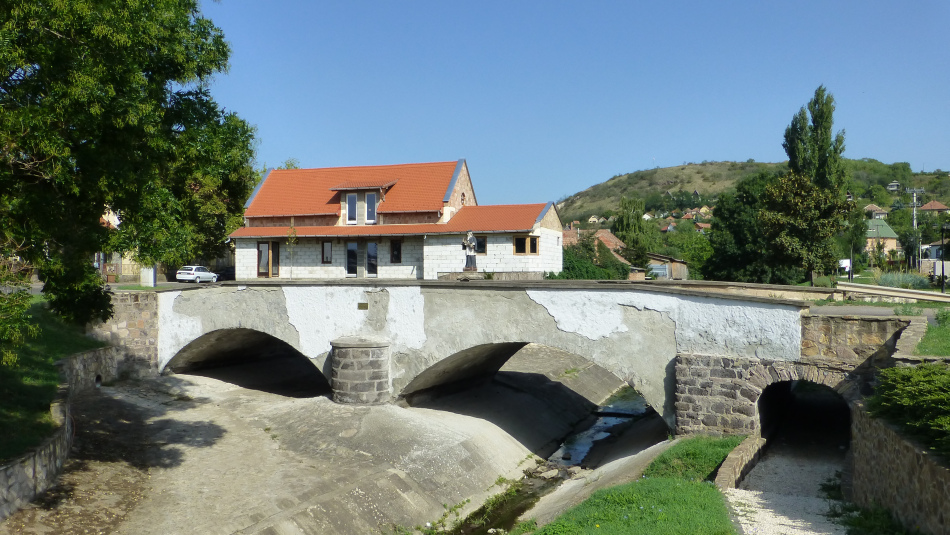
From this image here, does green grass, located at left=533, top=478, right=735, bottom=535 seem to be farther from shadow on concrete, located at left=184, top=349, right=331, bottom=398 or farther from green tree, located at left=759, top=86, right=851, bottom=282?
green tree, located at left=759, top=86, right=851, bottom=282

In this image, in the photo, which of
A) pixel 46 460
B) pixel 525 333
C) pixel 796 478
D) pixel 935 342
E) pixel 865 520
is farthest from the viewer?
pixel 525 333

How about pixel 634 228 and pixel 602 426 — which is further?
pixel 634 228

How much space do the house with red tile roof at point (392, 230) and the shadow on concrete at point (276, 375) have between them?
757cm

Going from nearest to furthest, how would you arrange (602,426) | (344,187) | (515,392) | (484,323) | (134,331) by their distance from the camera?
(484,323) → (134,331) → (602,426) → (515,392) → (344,187)

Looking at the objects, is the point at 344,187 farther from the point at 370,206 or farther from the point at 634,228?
the point at 634,228

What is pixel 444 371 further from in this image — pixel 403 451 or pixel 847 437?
pixel 847 437

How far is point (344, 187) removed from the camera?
33.2m

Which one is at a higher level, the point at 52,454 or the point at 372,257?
the point at 372,257

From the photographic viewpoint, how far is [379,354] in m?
17.5

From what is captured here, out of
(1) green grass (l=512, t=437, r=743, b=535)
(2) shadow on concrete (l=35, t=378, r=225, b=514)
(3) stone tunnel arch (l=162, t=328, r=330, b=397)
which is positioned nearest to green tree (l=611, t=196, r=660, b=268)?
(3) stone tunnel arch (l=162, t=328, r=330, b=397)

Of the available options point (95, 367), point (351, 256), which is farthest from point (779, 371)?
point (351, 256)

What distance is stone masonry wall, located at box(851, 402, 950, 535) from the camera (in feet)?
21.4

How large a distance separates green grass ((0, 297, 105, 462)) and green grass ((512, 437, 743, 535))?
8.75 m

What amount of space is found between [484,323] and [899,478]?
1005cm
